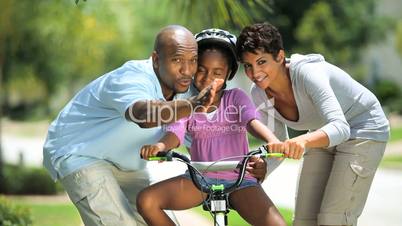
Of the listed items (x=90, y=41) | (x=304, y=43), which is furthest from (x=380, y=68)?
(x=90, y=41)

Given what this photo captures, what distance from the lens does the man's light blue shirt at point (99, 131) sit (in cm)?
461

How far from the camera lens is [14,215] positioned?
9.28 metres

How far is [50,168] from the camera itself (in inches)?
191

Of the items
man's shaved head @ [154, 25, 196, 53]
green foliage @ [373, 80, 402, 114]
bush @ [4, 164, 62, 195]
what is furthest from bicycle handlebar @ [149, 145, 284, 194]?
green foliage @ [373, 80, 402, 114]

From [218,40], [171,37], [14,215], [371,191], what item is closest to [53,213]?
[14,215]

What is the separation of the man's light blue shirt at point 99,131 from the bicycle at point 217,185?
35 centimetres

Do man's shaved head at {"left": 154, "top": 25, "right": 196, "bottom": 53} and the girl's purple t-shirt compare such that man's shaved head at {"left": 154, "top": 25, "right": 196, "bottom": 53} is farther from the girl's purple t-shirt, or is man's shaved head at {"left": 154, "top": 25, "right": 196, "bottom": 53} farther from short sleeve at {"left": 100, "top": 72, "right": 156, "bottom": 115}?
the girl's purple t-shirt

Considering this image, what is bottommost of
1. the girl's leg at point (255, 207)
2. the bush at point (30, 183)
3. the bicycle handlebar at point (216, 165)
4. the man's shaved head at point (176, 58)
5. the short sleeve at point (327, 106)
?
the bush at point (30, 183)

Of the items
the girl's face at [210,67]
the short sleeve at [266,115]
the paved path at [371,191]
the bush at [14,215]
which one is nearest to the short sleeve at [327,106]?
the short sleeve at [266,115]

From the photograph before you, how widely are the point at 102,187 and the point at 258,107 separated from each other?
3.74 ft

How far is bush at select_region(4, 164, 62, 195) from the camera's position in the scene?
1811 cm

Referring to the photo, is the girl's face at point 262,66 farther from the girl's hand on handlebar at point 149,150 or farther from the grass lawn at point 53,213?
the grass lawn at point 53,213

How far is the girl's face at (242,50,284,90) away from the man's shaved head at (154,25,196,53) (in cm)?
40

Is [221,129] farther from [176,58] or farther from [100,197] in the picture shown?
[100,197]
